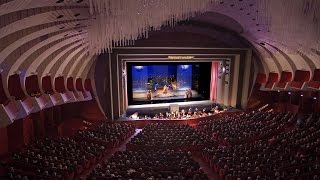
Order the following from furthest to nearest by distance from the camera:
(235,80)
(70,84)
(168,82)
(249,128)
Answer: (168,82) < (235,80) < (70,84) < (249,128)

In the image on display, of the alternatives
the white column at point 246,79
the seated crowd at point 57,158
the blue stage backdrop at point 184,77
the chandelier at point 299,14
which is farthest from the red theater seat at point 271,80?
the seated crowd at point 57,158

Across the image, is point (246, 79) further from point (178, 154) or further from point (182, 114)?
point (178, 154)

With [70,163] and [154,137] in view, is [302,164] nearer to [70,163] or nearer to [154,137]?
[154,137]

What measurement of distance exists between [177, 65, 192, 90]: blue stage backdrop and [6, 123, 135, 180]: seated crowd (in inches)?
521

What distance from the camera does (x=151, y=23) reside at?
1088cm

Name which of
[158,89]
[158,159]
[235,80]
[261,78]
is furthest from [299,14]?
[158,89]

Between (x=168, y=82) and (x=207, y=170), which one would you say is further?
(x=168, y=82)

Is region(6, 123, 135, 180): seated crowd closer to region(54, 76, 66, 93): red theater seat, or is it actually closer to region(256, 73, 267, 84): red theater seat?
region(54, 76, 66, 93): red theater seat

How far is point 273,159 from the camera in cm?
1186

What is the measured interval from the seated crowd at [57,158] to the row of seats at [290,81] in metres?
16.4

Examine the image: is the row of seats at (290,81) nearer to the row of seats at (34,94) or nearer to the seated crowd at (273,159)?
the seated crowd at (273,159)

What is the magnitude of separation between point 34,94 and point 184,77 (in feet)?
54.9

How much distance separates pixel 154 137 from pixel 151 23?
7893 millimetres

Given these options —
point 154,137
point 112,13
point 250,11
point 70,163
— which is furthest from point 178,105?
point 112,13
